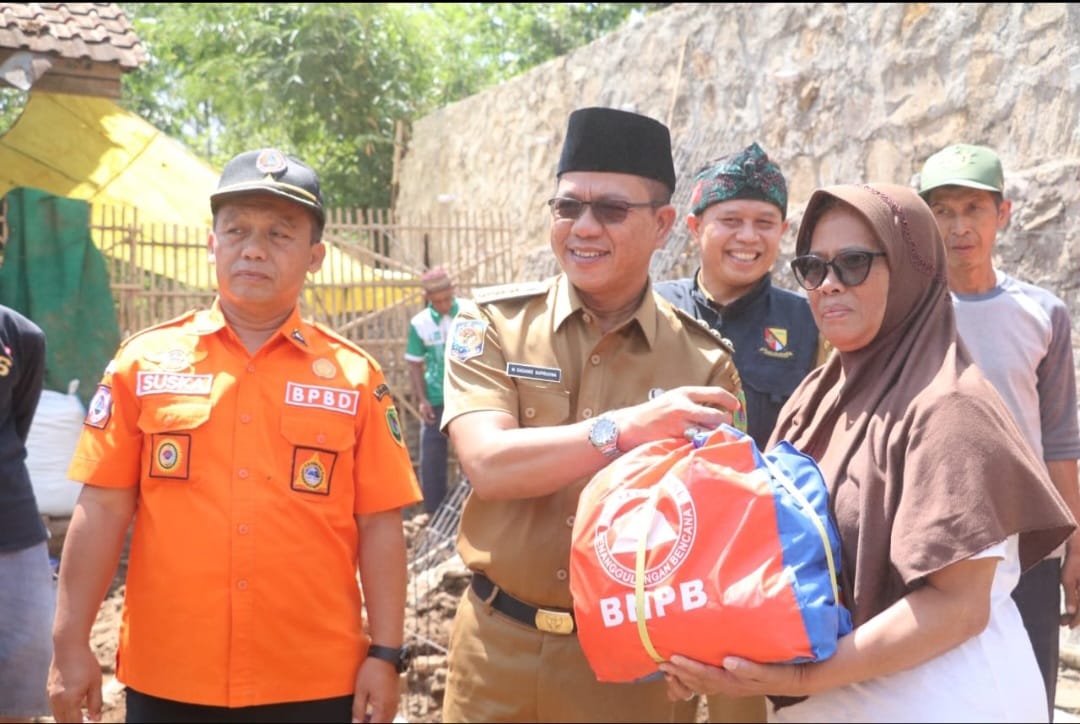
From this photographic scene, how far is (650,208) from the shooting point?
2.46m

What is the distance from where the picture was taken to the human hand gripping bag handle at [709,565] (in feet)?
5.68

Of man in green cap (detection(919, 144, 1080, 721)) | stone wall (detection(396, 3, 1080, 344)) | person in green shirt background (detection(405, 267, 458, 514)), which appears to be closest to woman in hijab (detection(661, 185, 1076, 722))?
man in green cap (detection(919, 144, 1080, 721))

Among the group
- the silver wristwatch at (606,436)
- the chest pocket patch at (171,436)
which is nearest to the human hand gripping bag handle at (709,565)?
the silver wristwatch at (606,436)

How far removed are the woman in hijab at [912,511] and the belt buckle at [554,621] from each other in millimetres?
444

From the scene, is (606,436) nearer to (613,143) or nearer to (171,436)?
(613,143)

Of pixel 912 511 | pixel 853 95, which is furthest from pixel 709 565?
pixel 853 95

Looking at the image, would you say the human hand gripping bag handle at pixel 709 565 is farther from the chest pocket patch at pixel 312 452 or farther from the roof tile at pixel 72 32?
the roof tile at pixel 72 32

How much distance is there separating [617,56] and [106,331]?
185 inches

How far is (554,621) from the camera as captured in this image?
7.83 ft

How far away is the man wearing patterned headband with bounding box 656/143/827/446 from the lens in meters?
3.19

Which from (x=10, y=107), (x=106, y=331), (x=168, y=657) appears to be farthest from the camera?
(x=10, y=107)

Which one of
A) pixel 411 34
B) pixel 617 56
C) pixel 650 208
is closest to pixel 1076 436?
pixel 650 208

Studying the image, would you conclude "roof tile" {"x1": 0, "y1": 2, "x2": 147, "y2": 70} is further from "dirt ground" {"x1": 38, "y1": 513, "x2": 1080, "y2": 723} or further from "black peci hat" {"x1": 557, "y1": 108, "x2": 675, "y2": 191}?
"black peci hat" {"x1": 557, "y1": 108, "x2": 675, "y2": 191}

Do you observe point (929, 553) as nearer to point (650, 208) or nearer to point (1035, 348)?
point (650, 208)
